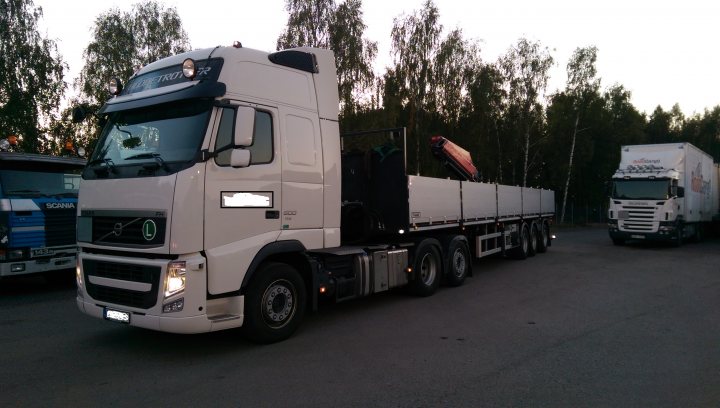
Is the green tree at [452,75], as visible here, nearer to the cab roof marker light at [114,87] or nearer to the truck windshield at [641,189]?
the truck windshield at [641,189]

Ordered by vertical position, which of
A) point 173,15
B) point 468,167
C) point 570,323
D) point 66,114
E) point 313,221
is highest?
point 173,15

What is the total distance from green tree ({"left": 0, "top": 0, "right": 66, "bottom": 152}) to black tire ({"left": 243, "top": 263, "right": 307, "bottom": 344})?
2432 cm

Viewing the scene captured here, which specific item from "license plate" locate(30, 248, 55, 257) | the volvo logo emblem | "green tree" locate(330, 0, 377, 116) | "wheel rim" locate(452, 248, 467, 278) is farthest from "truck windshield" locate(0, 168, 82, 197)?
"green tree" locate(330, 0, 377, 116)

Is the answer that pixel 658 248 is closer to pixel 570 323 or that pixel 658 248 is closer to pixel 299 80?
pixel 570 323

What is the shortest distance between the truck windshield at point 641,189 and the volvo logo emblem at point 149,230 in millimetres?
18267

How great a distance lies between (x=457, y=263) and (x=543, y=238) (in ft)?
25.3

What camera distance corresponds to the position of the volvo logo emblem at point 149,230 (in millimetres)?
5172

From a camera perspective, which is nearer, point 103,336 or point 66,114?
point 103,336

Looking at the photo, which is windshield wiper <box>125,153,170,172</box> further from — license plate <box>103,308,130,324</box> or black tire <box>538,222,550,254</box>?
black tire <box>538,222,550,254</box>

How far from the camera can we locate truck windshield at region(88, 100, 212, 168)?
5332 millimetres

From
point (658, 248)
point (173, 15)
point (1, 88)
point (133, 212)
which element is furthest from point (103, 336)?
point (173, 15)

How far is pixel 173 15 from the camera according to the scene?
3167cm

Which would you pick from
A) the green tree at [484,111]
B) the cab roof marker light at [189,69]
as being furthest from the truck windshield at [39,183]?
the green tree at [484,111]

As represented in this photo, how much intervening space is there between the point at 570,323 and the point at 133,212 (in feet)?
19.5
